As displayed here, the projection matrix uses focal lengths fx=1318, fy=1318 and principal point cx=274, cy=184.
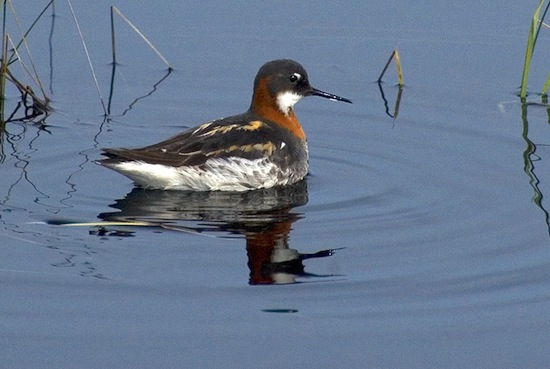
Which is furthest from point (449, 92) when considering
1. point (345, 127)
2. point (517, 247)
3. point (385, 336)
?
point (385, 336)

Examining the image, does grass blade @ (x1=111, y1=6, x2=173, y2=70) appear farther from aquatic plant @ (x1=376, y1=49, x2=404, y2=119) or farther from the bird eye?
aquatic plant @ (x1=376, y1=49, x2=404, y2=119)

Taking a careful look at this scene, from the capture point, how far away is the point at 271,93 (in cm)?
1125

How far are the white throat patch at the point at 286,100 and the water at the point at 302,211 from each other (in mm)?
412

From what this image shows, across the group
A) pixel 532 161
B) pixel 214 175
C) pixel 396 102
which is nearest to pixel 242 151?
pixel 214 175

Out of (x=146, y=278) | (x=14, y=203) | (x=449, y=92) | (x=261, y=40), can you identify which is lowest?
(x=146, y=278)

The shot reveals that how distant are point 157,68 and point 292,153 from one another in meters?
2.66

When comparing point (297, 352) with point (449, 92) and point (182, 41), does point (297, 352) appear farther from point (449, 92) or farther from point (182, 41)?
point (182, 41)

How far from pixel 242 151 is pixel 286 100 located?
0.87 m

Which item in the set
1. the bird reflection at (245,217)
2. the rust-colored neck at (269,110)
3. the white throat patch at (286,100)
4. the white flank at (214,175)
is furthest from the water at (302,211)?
the white throat patch at (286,100)

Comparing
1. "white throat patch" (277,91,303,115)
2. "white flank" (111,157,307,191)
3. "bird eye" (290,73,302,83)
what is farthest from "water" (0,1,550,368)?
"bird eye" (290,73,302,83)

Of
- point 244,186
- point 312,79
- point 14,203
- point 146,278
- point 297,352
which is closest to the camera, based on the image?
point 297,352

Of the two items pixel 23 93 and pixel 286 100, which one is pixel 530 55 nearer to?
pixel 286 100

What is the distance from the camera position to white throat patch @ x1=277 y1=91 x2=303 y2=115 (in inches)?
444

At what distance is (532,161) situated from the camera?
421 inches
